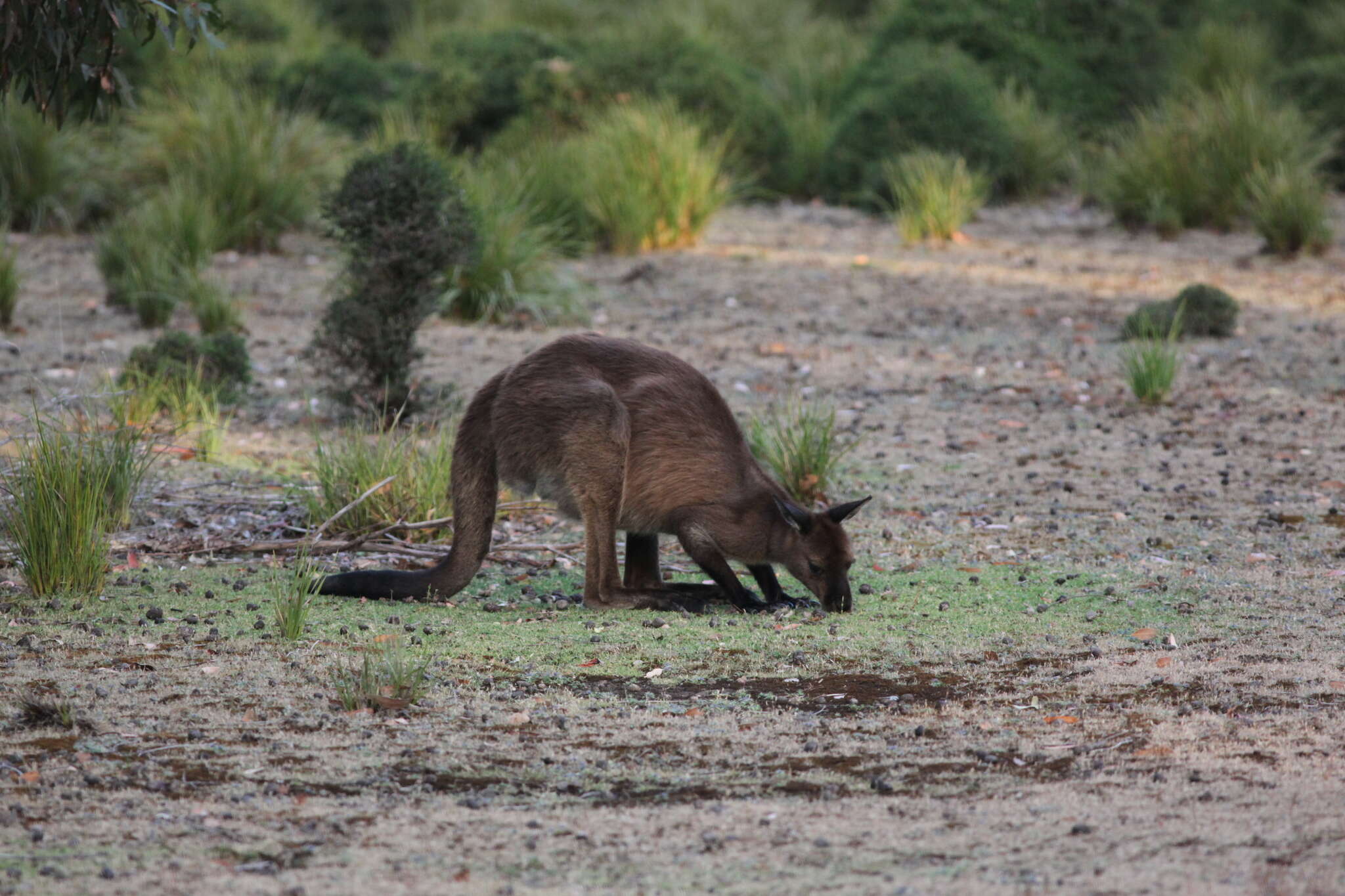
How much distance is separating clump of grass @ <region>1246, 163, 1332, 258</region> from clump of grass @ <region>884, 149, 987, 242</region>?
2.32 meters

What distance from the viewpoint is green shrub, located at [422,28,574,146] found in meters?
15.9

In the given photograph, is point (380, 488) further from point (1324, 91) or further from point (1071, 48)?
point (1324, 91)

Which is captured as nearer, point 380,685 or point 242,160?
point 380,685

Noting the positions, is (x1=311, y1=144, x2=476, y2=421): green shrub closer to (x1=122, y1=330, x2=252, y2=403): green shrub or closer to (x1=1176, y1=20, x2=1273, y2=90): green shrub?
(x1=122, y1=330, x2=252, y2=403): green shrub

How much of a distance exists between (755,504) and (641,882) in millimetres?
2457

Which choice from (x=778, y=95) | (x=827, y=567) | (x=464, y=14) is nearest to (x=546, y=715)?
Answer: (x=827, y=567)

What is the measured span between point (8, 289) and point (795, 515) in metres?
6.48

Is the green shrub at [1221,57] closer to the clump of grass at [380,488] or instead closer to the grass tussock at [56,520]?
the clump of grass at [380,488]

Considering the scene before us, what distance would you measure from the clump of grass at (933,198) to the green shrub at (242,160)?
4.76 meters

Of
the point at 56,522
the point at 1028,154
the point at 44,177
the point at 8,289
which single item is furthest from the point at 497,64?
the point at 56,522

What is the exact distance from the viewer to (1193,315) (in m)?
10.2

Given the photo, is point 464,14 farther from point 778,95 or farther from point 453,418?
point 453,418

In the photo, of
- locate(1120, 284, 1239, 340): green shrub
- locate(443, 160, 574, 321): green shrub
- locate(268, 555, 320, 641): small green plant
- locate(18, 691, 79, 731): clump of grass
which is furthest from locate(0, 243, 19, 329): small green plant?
locate(1120, 284, 1239, 340): green shrub

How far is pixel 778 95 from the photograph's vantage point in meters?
18.4
